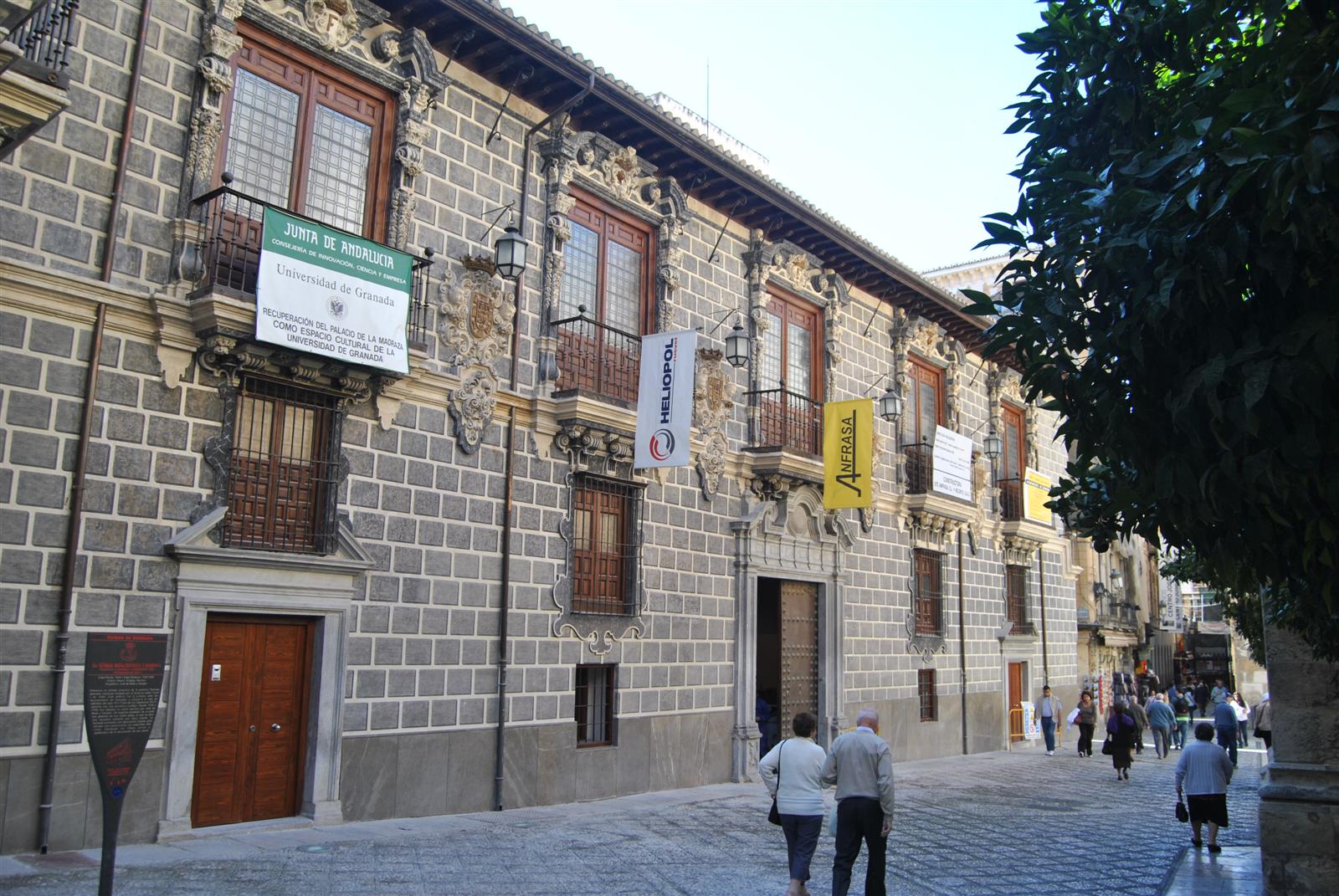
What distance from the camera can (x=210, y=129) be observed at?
33.4 feet

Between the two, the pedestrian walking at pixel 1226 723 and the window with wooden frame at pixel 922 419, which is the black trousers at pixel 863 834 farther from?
the window with wooden frame at pixel 922 419

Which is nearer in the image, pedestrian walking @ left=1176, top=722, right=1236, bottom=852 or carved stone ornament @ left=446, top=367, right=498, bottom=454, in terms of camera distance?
pedestrian walking @ left=1176, top=722, right=1236, bottom=852

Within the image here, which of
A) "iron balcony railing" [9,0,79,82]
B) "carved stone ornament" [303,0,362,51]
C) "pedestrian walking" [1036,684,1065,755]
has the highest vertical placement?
"carved stone ornament" [303,0,362,51]

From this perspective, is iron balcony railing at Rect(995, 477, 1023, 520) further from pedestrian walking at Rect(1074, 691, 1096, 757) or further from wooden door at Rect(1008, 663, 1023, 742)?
pedestrian walking at Rect(1074, 691, 1096, 757)

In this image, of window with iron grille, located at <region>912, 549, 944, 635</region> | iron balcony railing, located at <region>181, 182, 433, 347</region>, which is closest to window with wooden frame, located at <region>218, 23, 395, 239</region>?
iron balcony railing, located at <region>181, 182, 433, 347</region>

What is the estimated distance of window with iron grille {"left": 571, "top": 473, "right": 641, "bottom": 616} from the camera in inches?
547

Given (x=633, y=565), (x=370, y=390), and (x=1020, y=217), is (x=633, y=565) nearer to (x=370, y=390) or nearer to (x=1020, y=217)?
(x=370, y=390)

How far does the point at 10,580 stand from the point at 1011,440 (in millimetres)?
A: 22854

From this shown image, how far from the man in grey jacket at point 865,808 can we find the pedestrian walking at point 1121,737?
12.4 metres

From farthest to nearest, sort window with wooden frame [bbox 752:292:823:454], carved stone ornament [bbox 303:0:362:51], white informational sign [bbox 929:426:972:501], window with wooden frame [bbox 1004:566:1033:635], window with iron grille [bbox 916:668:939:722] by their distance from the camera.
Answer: window with wooden frame [bbox 1004:566:1033:635]
window with iron grille [bbox 916:668:939:722]
white informational sign [bbox 929:426:972:501]
window with wooden frame [bbox 752:292:823:454]
carved stone ornament [bbox 303:0:362:51]

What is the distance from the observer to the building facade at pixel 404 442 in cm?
920

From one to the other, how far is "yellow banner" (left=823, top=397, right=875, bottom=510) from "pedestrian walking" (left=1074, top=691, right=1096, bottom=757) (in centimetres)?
920

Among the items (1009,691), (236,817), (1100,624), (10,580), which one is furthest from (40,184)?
(1100,624)

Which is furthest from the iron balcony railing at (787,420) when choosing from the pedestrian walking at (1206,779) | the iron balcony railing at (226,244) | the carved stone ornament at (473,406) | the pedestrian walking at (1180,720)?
the pedestrian walking at (1180,720)
